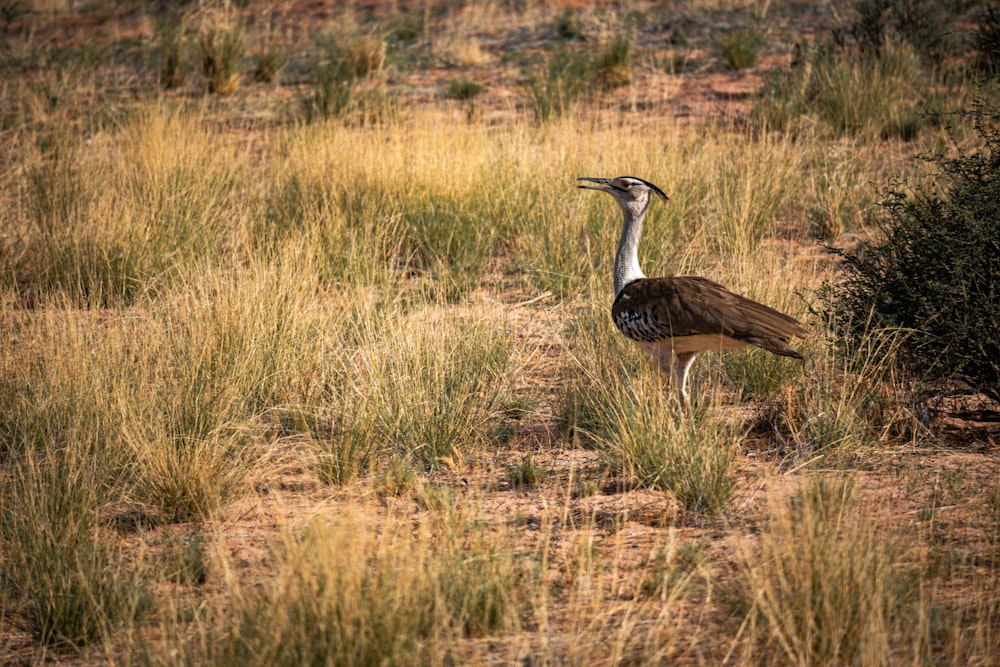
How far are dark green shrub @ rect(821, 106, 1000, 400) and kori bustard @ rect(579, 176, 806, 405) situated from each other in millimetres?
501

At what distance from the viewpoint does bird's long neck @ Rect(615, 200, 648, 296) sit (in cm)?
493

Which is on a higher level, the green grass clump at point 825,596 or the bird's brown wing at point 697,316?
the bird's brown wing at point 697,316

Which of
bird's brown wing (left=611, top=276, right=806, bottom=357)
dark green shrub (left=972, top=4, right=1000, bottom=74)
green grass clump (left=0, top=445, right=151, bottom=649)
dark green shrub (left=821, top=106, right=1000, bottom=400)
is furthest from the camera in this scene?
dark green shrub (left=972, top=4, right=1000, bottom=74)

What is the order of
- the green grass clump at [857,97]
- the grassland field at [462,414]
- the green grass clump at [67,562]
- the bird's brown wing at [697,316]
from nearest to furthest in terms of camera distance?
the grassland field at [462,414] → the green grass clump at [67,562] → the bird's brown wing at [697,316] → the green grass clump at [857,97]

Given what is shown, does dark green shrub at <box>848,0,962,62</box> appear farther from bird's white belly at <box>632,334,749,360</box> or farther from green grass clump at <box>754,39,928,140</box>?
bird's white belly at <box>632,334,749,360</box>

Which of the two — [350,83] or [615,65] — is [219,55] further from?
[615,65]

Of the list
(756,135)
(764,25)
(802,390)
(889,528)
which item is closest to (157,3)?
(764,25)

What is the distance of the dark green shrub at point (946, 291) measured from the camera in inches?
171

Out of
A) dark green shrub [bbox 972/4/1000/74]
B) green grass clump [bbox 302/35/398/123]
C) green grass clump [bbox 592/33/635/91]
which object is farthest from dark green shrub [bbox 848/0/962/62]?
green grass clump [bbox 302/35/398/123]

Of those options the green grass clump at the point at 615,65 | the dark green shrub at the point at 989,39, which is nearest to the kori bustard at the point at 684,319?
the dark green shrub at the point at 989,39

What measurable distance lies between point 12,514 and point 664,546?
86.7 inches

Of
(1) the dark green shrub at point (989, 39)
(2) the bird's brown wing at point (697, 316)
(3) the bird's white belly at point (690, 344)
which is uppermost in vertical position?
(1) the dark green shrub at point (989, 39)

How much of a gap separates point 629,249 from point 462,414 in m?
1.13

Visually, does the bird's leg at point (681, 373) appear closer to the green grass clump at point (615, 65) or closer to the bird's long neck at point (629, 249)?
the bird's long neck at point (629, 249)
